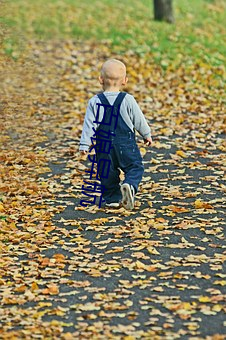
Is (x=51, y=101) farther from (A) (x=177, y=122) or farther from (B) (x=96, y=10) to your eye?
(B) (x=96, y=10)

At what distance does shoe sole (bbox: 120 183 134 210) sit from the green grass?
797 cm

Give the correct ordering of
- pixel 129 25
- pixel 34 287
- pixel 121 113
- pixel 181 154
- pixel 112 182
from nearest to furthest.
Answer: pixel 34 287
pixel 121 113
pixel 112 182
pixel 181 154
pixel 129 25

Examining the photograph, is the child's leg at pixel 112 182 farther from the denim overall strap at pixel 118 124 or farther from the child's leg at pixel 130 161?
the denim overall strap at pixel 118 124

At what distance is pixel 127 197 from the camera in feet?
24.1

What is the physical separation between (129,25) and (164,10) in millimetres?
1023

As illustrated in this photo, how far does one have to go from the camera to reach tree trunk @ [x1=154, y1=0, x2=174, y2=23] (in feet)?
58.4

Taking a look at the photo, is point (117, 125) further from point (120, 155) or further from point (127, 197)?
point (127, 197)

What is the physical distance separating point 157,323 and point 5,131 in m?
6.88

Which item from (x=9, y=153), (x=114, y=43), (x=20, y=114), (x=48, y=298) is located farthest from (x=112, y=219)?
(x=114, y=43)

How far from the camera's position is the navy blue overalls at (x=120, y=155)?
24.5 feet

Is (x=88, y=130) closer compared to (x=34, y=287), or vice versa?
(x=34, y=287)

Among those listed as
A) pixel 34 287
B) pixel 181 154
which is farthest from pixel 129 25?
pixel 34 287

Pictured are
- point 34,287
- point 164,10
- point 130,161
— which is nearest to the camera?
point 34,287

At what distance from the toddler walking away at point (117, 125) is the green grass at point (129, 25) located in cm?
766
